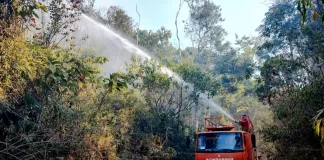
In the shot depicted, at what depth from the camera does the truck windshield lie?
10.4 metres

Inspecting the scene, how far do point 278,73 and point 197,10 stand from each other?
20.5 metres

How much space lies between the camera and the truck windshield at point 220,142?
10375 mm

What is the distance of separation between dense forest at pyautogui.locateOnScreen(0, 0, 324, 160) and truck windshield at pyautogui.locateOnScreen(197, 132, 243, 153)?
0.60 meters

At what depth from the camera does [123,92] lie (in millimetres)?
16969

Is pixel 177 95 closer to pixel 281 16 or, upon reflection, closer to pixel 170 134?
pixel 170 134

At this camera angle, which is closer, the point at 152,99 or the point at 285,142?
the point at 285,142

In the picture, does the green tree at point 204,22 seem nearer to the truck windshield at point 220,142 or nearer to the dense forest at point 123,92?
the dense forest at point 123,92

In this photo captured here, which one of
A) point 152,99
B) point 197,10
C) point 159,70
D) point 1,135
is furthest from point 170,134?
point 197,10

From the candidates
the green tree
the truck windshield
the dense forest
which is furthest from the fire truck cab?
the green tree

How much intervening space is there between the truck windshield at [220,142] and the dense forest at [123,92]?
1.97ft

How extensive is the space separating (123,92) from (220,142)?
7.61m

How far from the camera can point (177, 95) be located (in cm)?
2144

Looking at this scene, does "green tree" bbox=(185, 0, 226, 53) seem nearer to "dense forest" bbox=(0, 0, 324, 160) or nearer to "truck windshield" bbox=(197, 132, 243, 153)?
"dense forest" bbox=(0, 0, 324, 160)

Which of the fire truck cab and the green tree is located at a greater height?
the green tree
